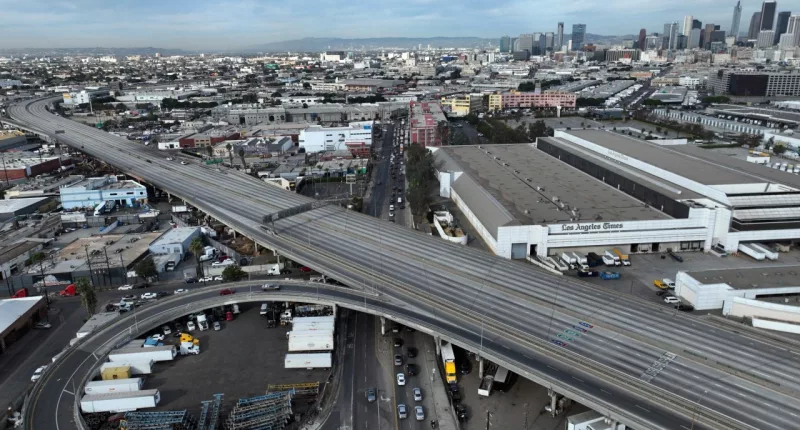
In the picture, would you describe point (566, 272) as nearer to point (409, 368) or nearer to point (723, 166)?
point (409, 368)

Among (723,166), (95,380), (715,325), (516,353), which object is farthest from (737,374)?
(723,166)

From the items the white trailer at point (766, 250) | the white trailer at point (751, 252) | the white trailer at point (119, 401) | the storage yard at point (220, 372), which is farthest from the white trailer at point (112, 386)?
the white trailer at point (766, 250)

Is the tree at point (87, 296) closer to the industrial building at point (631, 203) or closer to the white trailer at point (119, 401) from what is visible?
the white trailer at point (119, 401)

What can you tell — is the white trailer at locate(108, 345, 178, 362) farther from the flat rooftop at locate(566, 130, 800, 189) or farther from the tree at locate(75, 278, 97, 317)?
the flat rooftop at locate(566, 130, 800, 189)

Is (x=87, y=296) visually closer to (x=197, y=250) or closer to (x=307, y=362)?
(x=197, y=250)

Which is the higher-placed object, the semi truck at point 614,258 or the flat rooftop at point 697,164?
the flat rooftop at point 697,164

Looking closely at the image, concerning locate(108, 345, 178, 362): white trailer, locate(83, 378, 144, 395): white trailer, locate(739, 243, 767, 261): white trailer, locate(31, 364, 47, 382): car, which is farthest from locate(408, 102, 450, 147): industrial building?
locate(83, 378, 144, 395): white trailer
